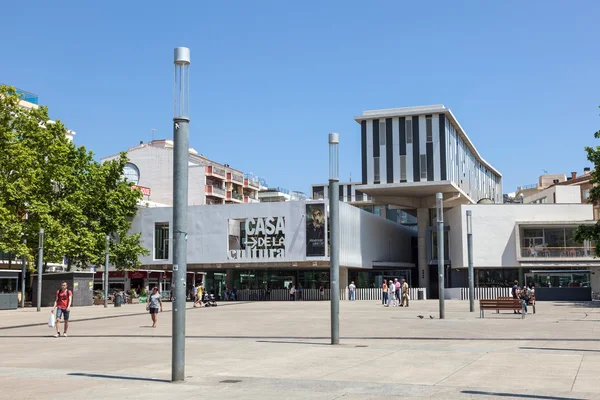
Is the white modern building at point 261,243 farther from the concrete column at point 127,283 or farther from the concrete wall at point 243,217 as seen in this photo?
the concrete column at point 127,283

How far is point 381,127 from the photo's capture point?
221ft

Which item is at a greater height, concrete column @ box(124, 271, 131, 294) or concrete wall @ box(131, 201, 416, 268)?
concrete wall @ box(131, 201, 416, 268)

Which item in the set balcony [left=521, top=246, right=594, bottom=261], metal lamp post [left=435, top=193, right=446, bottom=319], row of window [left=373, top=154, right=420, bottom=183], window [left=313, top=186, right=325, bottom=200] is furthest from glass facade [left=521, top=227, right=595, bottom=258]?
window [left=313, top=186, right=325, bottom=200]

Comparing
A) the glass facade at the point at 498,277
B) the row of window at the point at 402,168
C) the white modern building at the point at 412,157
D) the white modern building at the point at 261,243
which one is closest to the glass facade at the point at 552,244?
the glass facade at the point at 498,277

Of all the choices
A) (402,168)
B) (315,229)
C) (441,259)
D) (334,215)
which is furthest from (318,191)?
(334,215)

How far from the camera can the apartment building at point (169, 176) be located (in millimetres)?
86062

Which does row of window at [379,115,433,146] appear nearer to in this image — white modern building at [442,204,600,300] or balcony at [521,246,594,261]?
white modern building at [442,204,600,300]

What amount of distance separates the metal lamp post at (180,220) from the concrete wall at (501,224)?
5277cm

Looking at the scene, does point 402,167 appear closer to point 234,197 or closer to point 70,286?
point 70,286

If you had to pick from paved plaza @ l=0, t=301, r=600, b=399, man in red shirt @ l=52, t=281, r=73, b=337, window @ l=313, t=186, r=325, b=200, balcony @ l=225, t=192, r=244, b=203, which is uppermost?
window @ l=313, t=186, r=325, b=200

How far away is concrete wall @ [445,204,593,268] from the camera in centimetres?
6128

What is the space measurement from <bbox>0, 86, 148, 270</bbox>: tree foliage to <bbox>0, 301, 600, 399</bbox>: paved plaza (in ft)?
71.9

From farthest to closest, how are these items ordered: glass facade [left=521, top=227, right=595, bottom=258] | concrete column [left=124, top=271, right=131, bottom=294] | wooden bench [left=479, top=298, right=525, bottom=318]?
glass facade [left=521, top=227, right=595, bottom=258] < concrete column [left=124, top=271, right=131, bottom=294] < wooden bench [left=479, top=298, right=525, bottom=318]

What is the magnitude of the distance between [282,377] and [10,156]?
36694 mm
